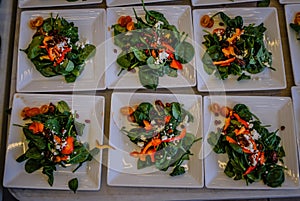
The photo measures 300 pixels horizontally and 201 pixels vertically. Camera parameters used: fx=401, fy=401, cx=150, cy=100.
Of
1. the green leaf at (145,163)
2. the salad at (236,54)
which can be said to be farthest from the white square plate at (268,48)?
the green leaf at (145,163)

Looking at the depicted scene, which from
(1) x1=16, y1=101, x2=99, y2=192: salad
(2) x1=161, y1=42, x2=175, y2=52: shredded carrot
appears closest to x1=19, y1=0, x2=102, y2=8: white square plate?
(2) x1=161, y1=42, x2=175, y2=52: shredded carrot

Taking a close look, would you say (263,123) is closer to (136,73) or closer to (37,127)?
(136,73)

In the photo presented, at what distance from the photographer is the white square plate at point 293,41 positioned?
4.04 ft

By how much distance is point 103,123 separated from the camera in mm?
1183

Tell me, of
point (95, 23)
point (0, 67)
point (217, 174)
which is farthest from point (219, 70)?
point (0, 67)

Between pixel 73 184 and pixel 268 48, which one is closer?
pixel 73 184

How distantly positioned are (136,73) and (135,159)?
264 millimetres

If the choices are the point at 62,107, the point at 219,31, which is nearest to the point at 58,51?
the point at 62,107

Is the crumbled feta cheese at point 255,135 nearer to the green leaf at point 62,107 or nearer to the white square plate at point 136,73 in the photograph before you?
the white square plate at point 136,73

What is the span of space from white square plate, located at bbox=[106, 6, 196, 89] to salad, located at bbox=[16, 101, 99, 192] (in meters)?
0.18

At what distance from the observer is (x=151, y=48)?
1225mm

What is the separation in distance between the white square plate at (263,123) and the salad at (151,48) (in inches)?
6.2

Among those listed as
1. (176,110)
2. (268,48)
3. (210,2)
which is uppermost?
(210,2)

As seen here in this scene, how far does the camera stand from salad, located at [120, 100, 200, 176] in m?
1.15
